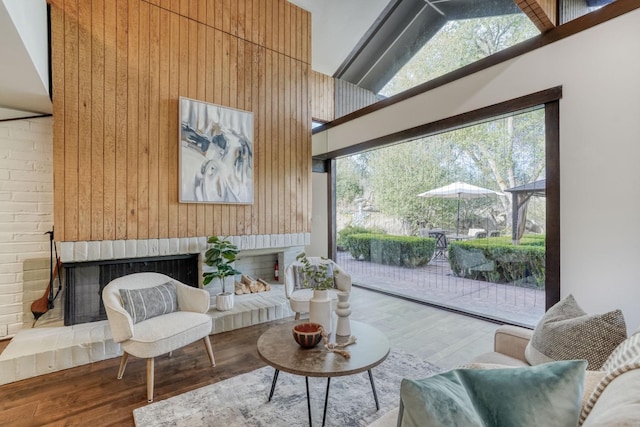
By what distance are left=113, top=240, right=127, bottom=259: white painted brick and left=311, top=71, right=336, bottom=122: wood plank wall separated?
155 inches

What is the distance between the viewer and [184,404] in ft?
6.88

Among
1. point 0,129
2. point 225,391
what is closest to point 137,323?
point 225,391

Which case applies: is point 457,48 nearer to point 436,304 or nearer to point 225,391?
point 436,304

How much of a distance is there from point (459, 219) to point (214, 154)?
Result: 10.8ft

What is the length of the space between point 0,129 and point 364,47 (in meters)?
5.01

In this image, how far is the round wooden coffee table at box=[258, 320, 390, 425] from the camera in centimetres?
169

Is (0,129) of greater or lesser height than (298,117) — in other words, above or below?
below

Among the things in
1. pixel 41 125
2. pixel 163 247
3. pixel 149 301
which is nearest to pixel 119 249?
pixel 163 247

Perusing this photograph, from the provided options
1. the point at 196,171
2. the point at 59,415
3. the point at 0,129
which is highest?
the point at 0,129

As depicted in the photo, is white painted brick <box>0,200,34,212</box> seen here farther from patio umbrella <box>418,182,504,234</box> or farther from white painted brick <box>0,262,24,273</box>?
patio umbrella <box>418,182,504,234</box>

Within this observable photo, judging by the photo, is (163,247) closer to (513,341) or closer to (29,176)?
(29,176)

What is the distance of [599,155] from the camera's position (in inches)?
107

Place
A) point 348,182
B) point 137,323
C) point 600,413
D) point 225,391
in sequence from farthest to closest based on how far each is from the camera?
point 348,182
point 137,323
point 225,391
point 600,413

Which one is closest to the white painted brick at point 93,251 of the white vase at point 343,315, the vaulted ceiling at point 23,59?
the vaulted ceiling at point 23,59
